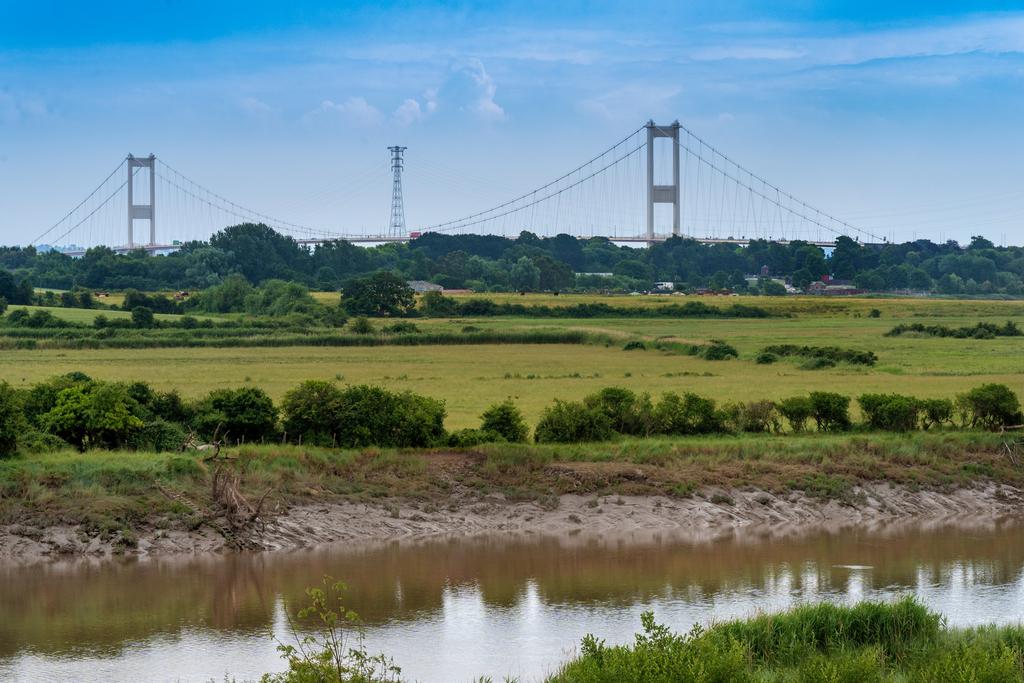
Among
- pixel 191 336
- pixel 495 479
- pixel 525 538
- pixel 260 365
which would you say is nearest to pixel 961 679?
pixel 525 538

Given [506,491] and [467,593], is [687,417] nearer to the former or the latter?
[506,491]

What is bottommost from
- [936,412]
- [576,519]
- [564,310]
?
[576,519]

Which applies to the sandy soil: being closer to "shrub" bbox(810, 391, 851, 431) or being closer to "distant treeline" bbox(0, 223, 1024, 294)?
"shrub" bbox(810, 391, 851, 431)

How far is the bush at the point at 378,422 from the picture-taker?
23.1m

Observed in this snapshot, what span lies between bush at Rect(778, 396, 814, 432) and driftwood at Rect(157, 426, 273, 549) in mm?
10324

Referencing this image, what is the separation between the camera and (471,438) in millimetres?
23453

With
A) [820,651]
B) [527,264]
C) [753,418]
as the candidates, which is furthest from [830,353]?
[527,264]

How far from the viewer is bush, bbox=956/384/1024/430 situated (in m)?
25.7

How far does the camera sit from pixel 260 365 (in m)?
43.8

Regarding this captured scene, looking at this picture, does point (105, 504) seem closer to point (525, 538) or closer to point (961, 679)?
point (525, 538)

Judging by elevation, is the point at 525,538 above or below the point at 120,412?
below

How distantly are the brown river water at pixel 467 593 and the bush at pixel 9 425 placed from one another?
3.38m

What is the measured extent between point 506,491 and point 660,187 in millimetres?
108800

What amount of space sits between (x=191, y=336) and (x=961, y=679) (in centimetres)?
4656
